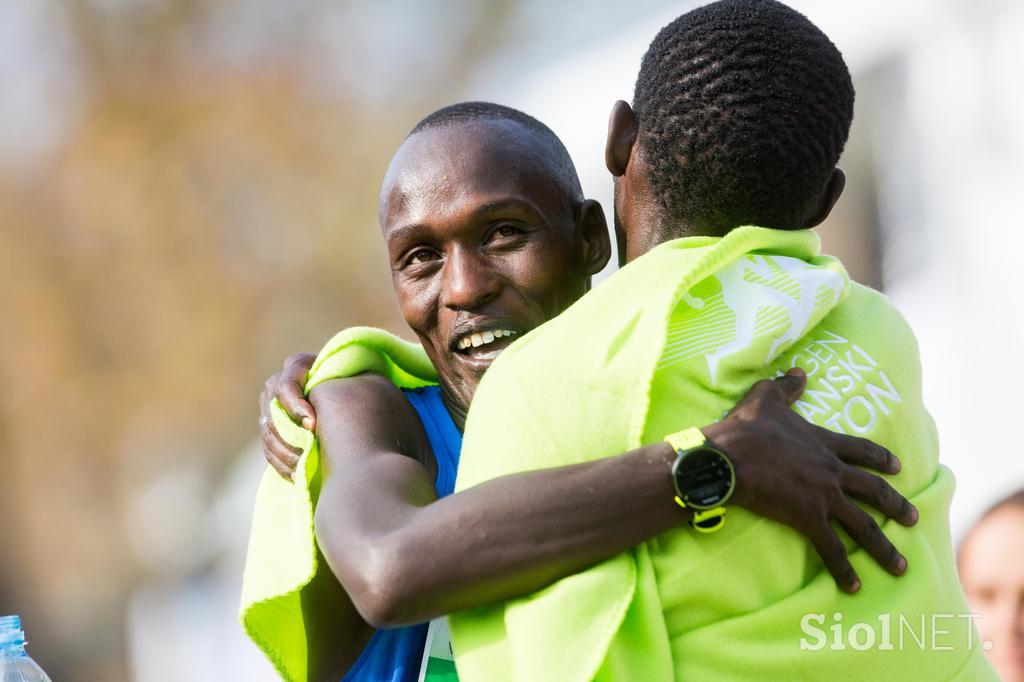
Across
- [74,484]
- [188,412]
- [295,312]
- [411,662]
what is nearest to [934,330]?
[411,662]

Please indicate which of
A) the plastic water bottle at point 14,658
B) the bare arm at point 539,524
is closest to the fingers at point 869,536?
the bare arm at point 539,524

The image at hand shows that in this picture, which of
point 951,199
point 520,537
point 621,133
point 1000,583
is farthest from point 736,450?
point 951,199

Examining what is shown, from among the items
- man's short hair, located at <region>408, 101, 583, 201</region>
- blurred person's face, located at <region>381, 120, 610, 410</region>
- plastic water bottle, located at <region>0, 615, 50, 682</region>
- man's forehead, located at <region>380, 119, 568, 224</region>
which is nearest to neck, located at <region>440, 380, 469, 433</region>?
blurred person's face, located at <region>381, 120, 610, 410</region>

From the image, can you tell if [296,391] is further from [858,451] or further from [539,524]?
[858,451]

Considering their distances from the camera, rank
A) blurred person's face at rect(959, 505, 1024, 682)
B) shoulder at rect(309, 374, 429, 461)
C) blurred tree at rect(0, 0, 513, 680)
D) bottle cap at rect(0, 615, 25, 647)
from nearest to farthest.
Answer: shoulder at rect(309, 374, 429, 461)
bottle cap at rect(0, 615, 25, 647)
blurred person's face at rect(959, 505, 1024, 682)
blurred tree at rect(0, 0, 513, 680)

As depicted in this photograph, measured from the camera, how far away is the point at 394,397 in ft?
6.98

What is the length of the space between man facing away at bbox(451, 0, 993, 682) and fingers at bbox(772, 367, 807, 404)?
0.02 metres

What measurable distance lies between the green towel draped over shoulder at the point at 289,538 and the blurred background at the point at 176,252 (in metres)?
3.37

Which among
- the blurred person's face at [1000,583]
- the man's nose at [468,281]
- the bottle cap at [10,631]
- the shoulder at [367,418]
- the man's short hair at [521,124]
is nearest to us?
the shoulder at [367,418]

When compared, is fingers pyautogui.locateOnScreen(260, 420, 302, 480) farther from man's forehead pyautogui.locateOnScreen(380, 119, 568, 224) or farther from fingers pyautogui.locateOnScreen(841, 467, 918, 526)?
fingers pyautogui.locateOnScreen(841, 467, 918, 526)

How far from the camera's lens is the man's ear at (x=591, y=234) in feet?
8.02

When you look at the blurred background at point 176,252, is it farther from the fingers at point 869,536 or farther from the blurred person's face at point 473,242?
the fingers at point 869,536

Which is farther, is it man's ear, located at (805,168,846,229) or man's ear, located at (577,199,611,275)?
man's ear, located at (577,199,611,275)

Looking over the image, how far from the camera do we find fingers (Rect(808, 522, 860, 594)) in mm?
1660
